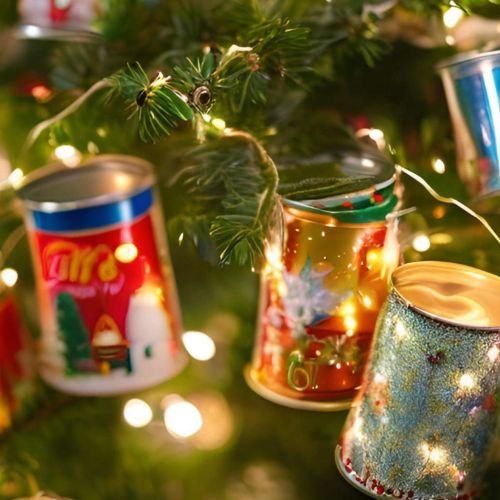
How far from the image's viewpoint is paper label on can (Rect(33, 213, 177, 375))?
2.29 ft

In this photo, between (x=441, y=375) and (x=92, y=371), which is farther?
(x=92, y=371)

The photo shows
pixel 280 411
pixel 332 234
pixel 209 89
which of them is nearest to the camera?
pixel 209 89

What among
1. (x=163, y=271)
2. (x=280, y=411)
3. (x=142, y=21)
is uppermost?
(x=142, y=21)

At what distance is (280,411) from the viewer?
0.73m

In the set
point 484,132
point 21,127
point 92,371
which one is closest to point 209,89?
point 484,132

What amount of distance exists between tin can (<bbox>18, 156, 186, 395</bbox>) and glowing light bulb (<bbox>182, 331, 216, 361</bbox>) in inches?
1.6

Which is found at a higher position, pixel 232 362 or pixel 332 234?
pixel 332 234

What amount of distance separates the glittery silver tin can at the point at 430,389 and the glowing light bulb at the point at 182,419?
0.19 meters

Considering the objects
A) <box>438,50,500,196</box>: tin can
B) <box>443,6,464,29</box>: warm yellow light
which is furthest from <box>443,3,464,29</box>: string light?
<box>438,50,500,196</box>: tin can

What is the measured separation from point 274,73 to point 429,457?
0.37m

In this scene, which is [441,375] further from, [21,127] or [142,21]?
[21,127]

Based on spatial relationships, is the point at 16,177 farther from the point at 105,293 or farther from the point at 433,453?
the point at 433,453

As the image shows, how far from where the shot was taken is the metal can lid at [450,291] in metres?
0.55

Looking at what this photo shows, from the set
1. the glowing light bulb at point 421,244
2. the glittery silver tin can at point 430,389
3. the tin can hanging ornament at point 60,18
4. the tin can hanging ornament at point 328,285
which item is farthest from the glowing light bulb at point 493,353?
the tin can hanging ornament at point 60,18
